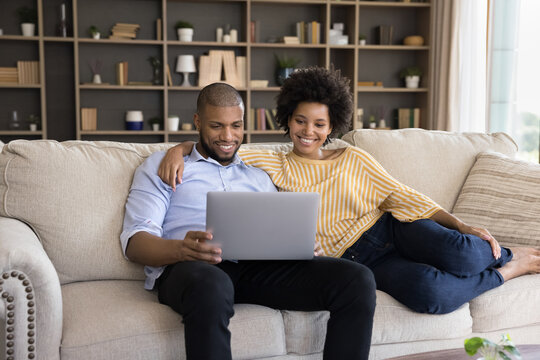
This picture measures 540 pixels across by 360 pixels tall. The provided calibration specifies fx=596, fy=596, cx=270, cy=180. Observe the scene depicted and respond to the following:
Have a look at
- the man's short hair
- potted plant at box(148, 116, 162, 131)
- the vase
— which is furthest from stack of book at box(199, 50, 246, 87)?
the man's short hair

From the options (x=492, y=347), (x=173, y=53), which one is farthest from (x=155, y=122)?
(x=492, y=347)

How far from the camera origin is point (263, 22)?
502 cm

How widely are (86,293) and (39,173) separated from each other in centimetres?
42

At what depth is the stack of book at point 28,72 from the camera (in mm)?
4531

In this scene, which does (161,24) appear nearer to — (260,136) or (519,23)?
(260,136)

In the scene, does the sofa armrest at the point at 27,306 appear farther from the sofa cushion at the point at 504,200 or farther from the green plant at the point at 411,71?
the green plant at the point at 411,71

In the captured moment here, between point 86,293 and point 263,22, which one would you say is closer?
point 86,293

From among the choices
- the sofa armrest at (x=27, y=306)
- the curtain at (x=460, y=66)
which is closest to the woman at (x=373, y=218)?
the sofa armrest at (x=27, y=306)

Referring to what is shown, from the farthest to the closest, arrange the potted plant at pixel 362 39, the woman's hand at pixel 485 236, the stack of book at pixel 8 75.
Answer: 1. the potted plant at pixel 362 39
2. the stack of book at pixel 8 75
3. the woman's hand at pixel 485 236

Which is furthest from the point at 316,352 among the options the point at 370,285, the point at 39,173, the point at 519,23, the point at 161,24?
the point at 161,24

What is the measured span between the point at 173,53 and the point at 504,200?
3344mm

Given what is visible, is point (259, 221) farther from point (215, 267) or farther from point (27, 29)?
point (27, 29)

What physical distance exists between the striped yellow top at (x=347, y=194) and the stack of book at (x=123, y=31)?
118 inches

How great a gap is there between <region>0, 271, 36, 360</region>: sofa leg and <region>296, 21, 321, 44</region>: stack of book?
12.7 feet
